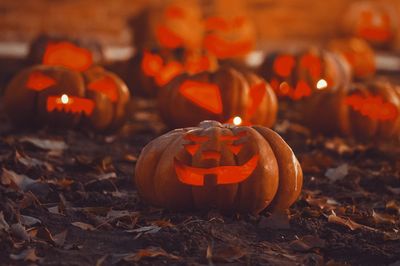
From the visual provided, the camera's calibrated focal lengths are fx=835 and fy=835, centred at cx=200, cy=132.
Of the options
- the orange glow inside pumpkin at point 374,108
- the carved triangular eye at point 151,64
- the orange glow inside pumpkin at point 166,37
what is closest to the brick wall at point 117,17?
the orange glow inside pumpkin at point 166,37

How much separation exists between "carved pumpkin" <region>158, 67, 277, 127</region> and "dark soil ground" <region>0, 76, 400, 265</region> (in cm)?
73

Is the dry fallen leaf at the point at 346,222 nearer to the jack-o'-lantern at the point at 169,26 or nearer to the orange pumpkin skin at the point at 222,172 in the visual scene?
the orange pumpkin skin at the point at 222,172

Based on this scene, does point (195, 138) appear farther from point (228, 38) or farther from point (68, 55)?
point (228, 38)

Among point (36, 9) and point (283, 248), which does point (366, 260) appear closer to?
point (283, 248)

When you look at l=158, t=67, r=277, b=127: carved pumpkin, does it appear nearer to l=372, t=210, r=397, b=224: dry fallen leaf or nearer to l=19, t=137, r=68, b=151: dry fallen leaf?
l=19, t=137, r=68, b=151: dry fallen leaf

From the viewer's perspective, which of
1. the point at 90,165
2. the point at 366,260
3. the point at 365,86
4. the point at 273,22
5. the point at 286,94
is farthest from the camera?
the point at 273,22

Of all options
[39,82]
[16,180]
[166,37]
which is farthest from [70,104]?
[166,37]

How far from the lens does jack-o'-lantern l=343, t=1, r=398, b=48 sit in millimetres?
11555

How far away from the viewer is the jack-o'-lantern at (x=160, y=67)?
23.7 feet

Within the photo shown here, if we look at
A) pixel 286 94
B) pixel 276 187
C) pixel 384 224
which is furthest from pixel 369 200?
pixel 286 94

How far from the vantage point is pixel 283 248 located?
10.2 ft

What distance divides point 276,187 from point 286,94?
4008 millimetres

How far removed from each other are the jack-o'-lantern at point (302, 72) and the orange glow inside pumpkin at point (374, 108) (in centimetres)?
140

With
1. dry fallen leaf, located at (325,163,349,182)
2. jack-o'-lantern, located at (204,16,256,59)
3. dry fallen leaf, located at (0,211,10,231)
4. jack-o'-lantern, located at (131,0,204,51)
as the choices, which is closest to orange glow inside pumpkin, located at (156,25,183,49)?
jack-o'-lantern, located at (131,0,204,51)
